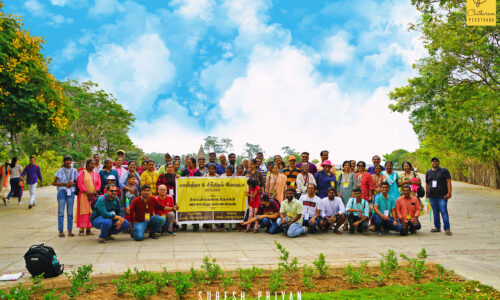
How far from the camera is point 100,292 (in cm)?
468

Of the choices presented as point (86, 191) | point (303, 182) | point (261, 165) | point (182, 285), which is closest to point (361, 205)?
point (303, 182)

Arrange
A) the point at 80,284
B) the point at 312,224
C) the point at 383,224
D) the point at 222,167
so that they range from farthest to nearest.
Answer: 1. the point at 222,167
2. the point at 383,224
3. the point at 312,224
4. the point at 80,284

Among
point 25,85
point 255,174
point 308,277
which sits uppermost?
point 25,85

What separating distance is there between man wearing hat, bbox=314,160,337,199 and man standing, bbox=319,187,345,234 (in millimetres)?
387

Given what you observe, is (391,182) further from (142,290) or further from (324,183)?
(142,290)

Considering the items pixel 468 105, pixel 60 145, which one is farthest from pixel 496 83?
pixel 60 145

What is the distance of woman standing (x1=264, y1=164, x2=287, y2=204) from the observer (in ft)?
30.8

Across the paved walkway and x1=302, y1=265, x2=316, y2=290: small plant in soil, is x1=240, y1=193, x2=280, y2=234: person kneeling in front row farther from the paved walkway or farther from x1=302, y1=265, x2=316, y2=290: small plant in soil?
x1=302, y1=265, x2=316, y2=290: small plant in soil

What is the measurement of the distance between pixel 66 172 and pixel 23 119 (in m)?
6.16

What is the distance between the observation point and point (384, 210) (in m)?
8.95

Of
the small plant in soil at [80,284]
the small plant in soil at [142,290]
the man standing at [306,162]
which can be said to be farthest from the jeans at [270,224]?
the small plant in soil at [80,284]

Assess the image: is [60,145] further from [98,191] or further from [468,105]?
[468,105]

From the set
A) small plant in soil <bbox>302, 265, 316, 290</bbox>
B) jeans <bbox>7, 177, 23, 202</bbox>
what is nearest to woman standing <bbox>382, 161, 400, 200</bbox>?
small plant in soil <bbox>302, 265, 316, 290</bbox>

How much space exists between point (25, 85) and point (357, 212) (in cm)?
1123
